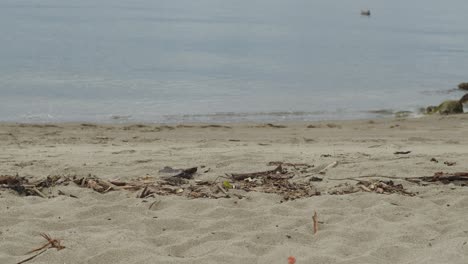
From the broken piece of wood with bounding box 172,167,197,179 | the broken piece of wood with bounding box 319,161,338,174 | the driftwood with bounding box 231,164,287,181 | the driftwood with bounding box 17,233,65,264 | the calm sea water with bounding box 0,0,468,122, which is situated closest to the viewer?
the driftwood with bounding box 17,233,65,264

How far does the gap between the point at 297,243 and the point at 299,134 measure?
9.46 m

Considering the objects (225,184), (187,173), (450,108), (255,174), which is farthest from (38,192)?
(450,108)

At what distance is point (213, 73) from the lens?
27.4m

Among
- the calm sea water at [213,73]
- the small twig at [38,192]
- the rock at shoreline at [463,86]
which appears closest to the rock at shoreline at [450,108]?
the calm sea water at [213,73]

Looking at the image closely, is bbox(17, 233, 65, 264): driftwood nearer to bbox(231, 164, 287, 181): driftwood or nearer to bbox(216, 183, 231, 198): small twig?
bbox(216, 183, 231, 198): small twig

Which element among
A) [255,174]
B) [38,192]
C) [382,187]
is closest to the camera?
[38,192]

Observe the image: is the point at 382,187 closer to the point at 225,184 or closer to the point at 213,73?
the point at 225,184

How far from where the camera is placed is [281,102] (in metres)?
21.5

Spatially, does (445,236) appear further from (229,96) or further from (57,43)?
(57,43)

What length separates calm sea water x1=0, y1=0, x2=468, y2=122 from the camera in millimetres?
19297

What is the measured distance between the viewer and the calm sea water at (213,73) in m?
19.3

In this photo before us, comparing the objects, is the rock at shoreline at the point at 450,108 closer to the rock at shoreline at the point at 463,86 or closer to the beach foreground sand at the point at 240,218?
the rock at shoreline at the point at 463,86

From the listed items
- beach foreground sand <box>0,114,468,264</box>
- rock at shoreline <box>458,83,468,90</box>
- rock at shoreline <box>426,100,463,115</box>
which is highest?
beach foreground sand <box>0,114,468,264</box>

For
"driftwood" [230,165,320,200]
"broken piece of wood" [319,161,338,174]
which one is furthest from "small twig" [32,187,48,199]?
"broken piece of wood" [319,161,338,174]
